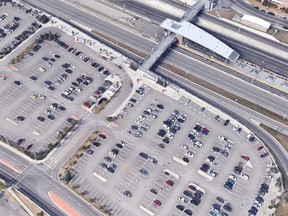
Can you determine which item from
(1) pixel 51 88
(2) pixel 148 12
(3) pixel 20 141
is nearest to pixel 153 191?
(3) pixel 20 141

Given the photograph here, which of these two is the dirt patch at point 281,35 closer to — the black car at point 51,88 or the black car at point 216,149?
the black car at point 216,149

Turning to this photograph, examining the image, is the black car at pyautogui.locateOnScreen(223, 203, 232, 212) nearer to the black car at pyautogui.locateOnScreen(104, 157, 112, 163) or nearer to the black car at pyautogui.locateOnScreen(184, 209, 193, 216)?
the black car at pyautogui.locateOnScreen(184, 209, 193, 216)

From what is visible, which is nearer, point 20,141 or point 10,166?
point 10,166

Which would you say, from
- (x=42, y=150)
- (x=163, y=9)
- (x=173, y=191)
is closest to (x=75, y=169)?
(x=42, y=150)

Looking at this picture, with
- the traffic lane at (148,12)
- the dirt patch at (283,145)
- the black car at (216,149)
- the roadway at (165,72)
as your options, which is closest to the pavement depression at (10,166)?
the roadway at (165,72)

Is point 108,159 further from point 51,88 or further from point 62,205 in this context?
point 51,88
